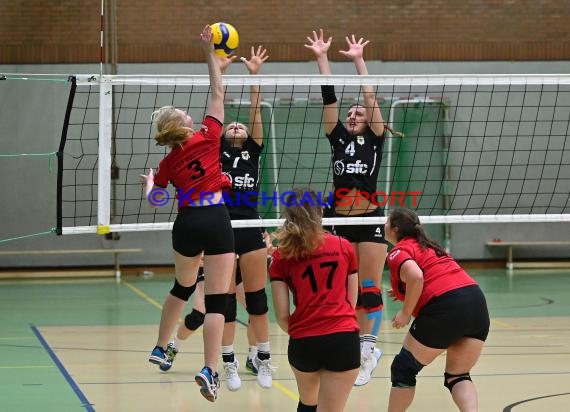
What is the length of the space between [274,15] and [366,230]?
32.4ft

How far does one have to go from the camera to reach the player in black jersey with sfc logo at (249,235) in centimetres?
723

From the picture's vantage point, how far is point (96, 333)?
10.4 metres

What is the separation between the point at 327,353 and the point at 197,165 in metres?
1.88

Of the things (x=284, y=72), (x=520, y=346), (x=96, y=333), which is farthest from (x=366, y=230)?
(x=284, y=72)

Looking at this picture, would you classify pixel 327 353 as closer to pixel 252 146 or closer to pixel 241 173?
pixel 241 173

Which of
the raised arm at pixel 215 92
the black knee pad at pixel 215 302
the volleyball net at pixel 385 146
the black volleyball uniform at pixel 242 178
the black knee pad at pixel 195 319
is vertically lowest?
the volleyball net at pixel 385 146

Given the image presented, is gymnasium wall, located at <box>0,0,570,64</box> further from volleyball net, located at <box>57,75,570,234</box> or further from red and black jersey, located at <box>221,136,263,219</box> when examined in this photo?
red and black jersey, located at <box>221,136,263,219</box>

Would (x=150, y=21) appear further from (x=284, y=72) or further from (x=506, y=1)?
(x=506, y=1)

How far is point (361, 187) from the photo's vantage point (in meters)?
7.75

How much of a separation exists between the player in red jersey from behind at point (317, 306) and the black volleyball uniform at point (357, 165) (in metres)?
2.69

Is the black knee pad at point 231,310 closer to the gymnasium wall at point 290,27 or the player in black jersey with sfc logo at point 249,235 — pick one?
the player in black jersey with sfc logo at point 249,235

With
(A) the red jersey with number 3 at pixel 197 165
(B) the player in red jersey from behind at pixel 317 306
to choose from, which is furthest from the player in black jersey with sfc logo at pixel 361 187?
(B) the player in red jersey from behind at pixel 317 306

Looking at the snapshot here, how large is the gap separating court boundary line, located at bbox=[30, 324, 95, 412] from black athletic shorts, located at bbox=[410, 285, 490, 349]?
92.4 inches

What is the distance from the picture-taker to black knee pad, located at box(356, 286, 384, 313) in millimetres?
7598
